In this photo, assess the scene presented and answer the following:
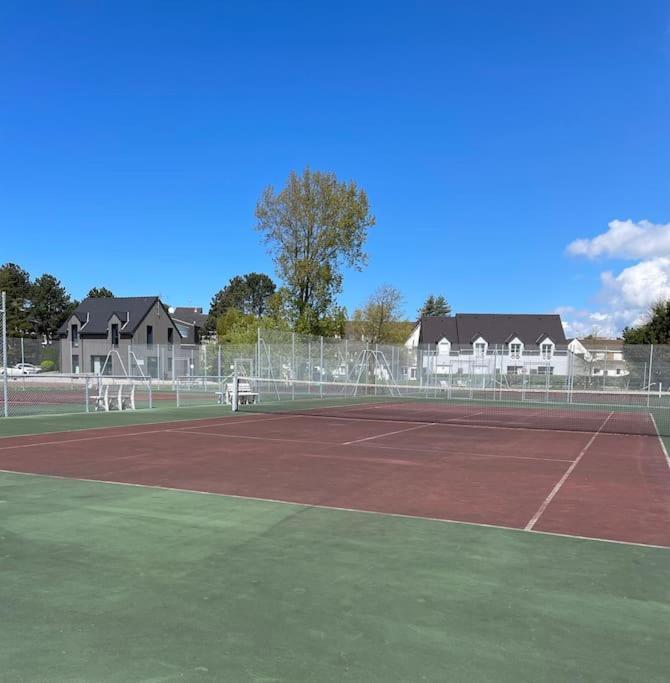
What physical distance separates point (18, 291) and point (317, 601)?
304 ft

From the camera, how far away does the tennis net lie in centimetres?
1964

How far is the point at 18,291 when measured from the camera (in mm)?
85000

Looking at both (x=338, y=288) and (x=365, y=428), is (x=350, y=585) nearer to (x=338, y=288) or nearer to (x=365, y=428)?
(x=365, y=428)

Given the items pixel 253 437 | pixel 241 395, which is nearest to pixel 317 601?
pixel 253 437

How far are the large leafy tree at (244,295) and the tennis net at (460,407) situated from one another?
6749 cm

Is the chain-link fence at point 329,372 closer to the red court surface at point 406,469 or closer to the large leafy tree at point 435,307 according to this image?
the red court surface at point 406,469

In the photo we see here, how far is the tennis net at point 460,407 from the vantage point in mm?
19641

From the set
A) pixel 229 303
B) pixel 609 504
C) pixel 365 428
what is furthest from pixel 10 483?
pixel 229 303

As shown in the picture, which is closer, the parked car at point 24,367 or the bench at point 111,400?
the bench at point 111,400

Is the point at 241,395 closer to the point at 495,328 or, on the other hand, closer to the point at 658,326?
the point at 658,326

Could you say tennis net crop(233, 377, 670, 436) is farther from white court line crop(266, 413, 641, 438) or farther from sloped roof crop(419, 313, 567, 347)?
sloped roof crop(419, 313, 567, 347)

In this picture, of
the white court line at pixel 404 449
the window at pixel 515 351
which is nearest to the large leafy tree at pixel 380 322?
the window at pixel 515 351

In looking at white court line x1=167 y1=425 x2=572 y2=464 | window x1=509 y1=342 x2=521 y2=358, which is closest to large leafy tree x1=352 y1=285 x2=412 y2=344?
window x1=509 y1=342 x2=521 y2=358

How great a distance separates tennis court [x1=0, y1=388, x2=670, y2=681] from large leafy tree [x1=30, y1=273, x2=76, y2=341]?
85.4m
